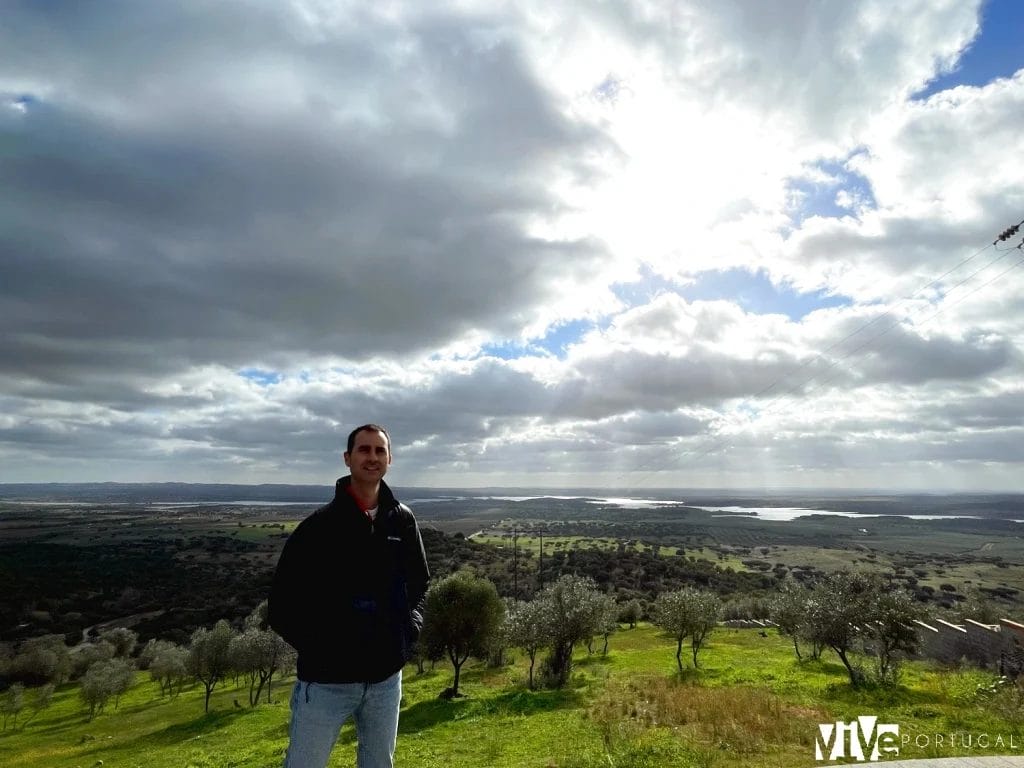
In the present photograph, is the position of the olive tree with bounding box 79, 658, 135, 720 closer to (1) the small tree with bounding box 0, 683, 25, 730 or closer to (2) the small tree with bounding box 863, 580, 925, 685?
(1) the small tree with bounding box 0, 683, 25, 730

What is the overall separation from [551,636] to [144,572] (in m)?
149

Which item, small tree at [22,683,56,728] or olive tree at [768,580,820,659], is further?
small tree at [22,683,56,728]

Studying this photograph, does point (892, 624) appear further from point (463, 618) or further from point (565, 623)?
point (463, 618)

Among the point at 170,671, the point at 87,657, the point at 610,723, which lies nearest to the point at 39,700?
the point at 170,671

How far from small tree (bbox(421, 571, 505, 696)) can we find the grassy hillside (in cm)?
290

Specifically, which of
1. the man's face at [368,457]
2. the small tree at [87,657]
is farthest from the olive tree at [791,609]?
the small tree at [87,657]

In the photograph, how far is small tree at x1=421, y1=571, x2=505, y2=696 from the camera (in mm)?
39906

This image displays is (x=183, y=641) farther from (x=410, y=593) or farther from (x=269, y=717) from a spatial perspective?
(x=410, y=593)

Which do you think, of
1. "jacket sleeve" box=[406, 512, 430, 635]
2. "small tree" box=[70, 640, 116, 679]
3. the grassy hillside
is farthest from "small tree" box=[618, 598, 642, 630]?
"jacket sleeve" box=[406, 512, 430, 635]

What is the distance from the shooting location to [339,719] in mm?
5062

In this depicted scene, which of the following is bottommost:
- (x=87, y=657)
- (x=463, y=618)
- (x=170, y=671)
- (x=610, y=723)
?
(x=87, y=657)

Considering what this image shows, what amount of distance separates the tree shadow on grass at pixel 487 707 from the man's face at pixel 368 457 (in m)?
23.9

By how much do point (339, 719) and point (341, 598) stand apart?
1134 mm

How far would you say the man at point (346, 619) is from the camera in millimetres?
4969
